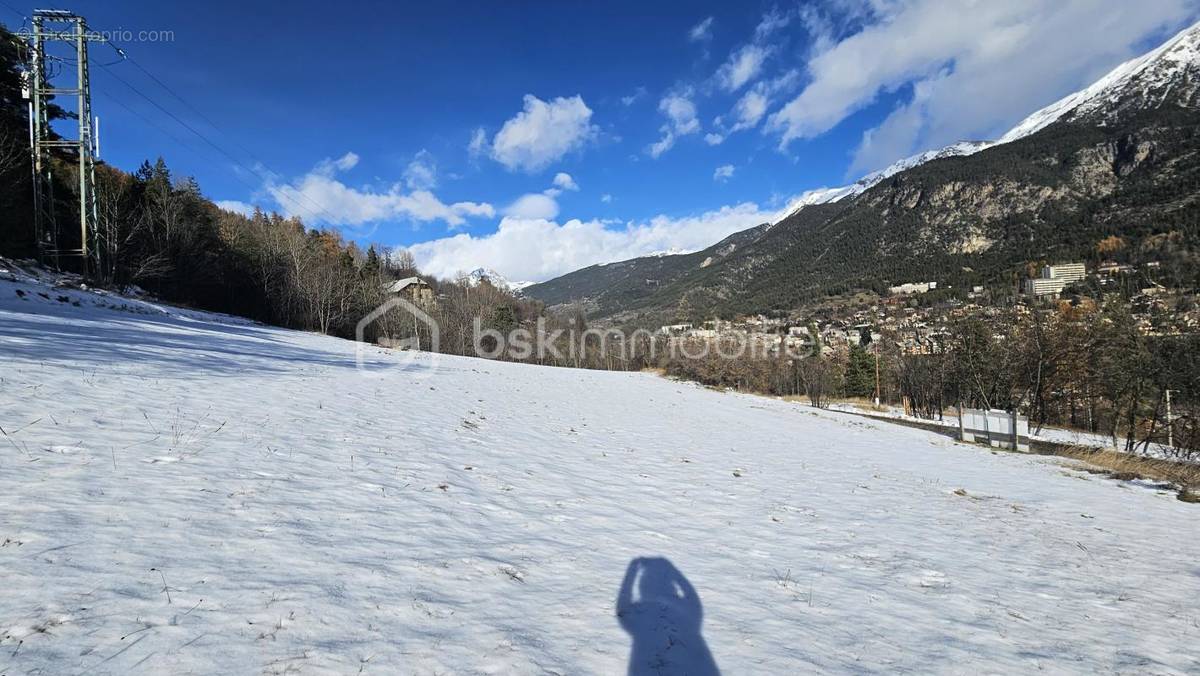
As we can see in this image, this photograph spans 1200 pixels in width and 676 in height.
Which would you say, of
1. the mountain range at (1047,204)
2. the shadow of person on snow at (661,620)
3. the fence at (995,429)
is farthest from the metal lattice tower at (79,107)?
the mountain range at (1047,204)

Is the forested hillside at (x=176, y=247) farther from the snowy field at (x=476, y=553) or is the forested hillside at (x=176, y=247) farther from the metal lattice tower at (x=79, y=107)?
the snowy field at (x=476, y=553)

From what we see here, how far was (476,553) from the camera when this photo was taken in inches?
210

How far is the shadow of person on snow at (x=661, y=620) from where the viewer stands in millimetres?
3914

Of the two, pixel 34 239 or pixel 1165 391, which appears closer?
pixel 34 239

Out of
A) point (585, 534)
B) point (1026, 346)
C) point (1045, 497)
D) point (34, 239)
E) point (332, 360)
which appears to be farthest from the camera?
point (1026, 346)

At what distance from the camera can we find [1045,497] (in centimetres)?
1210

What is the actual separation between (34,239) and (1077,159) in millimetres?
238678

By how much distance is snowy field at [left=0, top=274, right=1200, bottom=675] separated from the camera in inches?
135

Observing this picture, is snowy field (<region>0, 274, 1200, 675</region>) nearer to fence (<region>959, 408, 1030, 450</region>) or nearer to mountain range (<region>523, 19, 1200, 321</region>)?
fence (<region>959, 408, 1030, 450</region>)

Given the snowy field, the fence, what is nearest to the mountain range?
the fence

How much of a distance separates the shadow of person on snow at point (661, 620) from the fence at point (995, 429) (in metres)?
28.0

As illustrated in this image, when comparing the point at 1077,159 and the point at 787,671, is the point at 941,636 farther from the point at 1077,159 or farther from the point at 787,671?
the point at 1077,159

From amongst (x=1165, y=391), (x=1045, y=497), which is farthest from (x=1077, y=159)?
(x=1045, y=497)

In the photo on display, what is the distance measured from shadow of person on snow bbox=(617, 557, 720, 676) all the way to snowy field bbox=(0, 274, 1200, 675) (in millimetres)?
32
